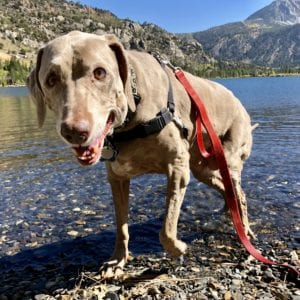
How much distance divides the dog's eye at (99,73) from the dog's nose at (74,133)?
721 millimetres

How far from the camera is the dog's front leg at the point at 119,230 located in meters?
6.55

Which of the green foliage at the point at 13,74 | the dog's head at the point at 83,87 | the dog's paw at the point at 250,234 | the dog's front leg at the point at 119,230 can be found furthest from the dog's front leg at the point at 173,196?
the green foliage at the point at 13,74

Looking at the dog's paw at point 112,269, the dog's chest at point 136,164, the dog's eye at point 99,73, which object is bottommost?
the dog's paw at point 112,269

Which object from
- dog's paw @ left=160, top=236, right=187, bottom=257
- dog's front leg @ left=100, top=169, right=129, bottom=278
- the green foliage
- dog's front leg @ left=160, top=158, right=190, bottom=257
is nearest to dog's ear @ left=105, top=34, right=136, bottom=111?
dog's front leg @ left=160, top=158, right=190, bottom=257

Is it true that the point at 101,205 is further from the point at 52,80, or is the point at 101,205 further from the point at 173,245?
the point at 52,80

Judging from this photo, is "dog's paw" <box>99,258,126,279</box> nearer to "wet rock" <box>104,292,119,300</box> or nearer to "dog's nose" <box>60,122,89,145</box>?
"wet rock" <box>104,292,119,300</box>

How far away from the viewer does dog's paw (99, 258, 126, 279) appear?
651cm

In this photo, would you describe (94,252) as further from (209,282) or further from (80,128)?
(80,128)

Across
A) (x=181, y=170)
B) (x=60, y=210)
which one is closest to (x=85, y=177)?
(x=60, y=210)

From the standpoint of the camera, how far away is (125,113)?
4980 millimetres

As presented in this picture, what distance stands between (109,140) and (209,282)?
2.32 meters

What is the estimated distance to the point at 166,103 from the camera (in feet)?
19.1

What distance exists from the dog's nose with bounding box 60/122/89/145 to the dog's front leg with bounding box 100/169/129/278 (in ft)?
8.04

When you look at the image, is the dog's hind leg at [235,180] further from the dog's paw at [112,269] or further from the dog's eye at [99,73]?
the dog's eye at [99,73]
